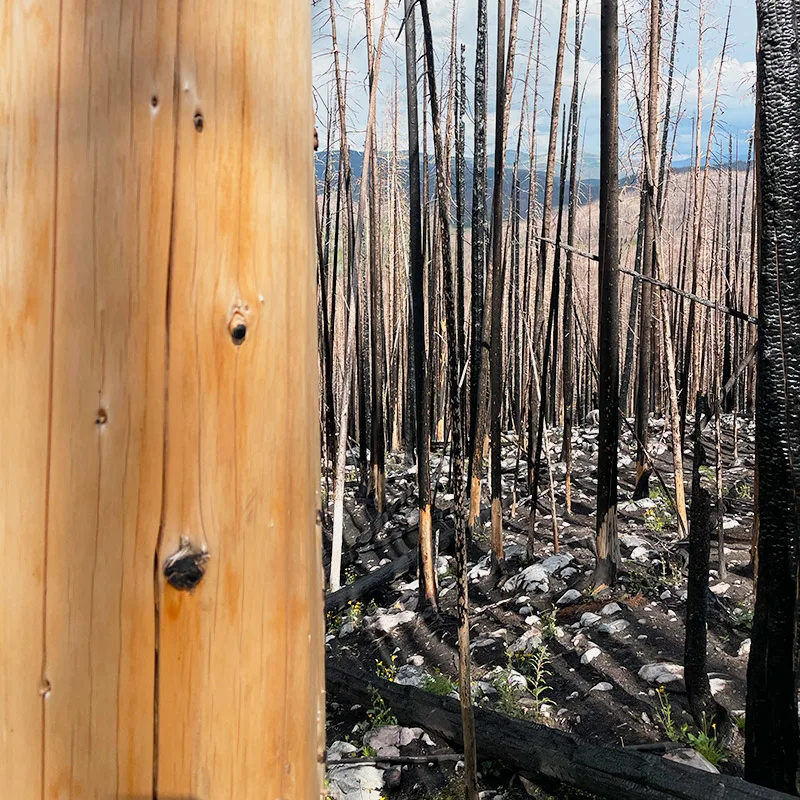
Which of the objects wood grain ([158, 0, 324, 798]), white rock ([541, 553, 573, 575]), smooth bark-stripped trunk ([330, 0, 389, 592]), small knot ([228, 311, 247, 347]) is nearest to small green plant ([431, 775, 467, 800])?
smooth bark-stripped trunk ([330, 0, 389, 592])

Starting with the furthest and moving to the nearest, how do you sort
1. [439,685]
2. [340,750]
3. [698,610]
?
[439,685], [340,750], [698,610]

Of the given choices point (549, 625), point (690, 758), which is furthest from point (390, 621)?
point (690, 758)

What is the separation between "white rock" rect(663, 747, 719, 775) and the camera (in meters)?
2.09

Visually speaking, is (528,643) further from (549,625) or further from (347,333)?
(347,333)

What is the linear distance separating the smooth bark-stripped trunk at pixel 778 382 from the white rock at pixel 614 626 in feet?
5.27

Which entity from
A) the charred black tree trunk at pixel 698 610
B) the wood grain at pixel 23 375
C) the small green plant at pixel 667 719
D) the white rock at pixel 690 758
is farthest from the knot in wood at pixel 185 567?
the small green plant at pixel 667 719

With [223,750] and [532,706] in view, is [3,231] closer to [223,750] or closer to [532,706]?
[223,750]

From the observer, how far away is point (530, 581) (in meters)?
3.98

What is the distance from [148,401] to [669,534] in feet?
14.4

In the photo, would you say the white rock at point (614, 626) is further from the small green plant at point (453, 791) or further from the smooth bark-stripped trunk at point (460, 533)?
the smooth bark-stripped trunk at point (460, 533)

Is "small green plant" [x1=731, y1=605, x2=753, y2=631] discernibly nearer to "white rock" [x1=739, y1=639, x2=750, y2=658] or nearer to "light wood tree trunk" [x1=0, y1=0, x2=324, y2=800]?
"white rock" [x1=739, y1=639, x2=750, y2=658]

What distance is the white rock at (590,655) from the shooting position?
10.1ft

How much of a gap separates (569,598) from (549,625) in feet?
0.96

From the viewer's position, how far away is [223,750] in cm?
68
